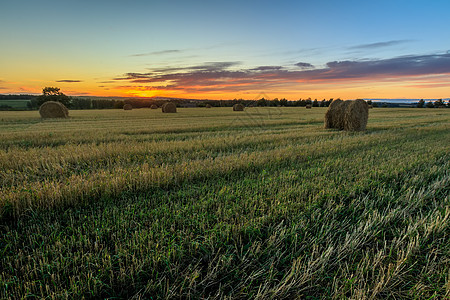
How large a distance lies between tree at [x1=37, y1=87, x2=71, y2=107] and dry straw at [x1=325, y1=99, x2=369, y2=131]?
282 feet

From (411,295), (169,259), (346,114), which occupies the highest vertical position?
(346,114)

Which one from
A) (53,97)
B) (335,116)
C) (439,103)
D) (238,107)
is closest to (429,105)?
(439,103)

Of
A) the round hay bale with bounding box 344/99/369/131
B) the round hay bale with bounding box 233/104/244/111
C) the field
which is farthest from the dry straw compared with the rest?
the round hay bale with bounding box 233/104/244/111

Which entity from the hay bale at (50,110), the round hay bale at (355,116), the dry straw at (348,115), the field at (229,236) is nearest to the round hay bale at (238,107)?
the hay bale at (50,110)

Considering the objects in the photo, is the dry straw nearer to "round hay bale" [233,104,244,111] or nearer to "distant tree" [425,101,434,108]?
"round hay bale" [233,104,244,111]

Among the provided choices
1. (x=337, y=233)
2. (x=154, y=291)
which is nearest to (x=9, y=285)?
(x=154, y=291)

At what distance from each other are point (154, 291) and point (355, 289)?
172cm

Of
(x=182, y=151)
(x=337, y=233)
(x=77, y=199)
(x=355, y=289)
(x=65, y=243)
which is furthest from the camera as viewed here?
(x=182, y=151)

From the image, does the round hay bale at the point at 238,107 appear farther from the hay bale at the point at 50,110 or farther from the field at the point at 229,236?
the field at the point at 229,236

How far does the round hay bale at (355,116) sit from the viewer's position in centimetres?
1541

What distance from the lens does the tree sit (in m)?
78.9

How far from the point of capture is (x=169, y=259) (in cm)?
237

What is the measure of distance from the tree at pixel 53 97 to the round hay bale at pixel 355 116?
286 feet

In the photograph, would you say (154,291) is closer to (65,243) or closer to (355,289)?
(65,243)
